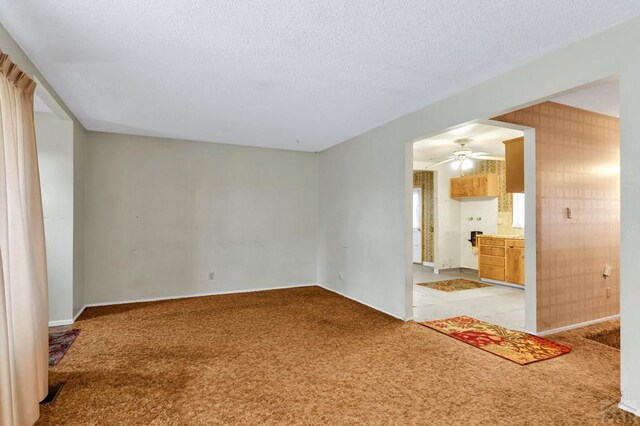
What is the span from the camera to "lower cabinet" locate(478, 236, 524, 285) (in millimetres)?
6383

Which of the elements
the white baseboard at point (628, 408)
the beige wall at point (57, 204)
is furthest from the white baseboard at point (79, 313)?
the white baseboard at point (628, 408)

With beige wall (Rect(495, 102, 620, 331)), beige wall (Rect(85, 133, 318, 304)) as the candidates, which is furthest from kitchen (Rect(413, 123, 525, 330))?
beige wall (Rect(85, 133, 318, 304))

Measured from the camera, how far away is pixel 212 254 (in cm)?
589

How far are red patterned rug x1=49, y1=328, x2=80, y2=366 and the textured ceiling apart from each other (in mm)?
2613

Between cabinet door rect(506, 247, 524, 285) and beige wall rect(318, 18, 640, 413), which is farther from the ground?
beige wall rect(318, 18, 640, 413)

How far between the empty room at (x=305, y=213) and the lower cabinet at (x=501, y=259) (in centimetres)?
5

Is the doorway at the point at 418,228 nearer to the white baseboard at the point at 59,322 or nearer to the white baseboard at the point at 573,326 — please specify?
the white baseboard at the point at 573,326

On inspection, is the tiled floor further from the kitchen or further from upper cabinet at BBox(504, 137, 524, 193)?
upper cabinet at BBox(504, 137, 524, 193)

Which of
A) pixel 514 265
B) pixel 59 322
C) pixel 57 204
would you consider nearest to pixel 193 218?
pixel 57 204

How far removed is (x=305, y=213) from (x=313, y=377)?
4.05 metres

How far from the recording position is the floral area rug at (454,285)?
21.0 feet

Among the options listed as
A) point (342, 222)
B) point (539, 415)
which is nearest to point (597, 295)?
point (539, 415)

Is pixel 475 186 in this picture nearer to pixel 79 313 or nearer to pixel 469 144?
pixel 469 144

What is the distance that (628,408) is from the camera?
89.4 inches
